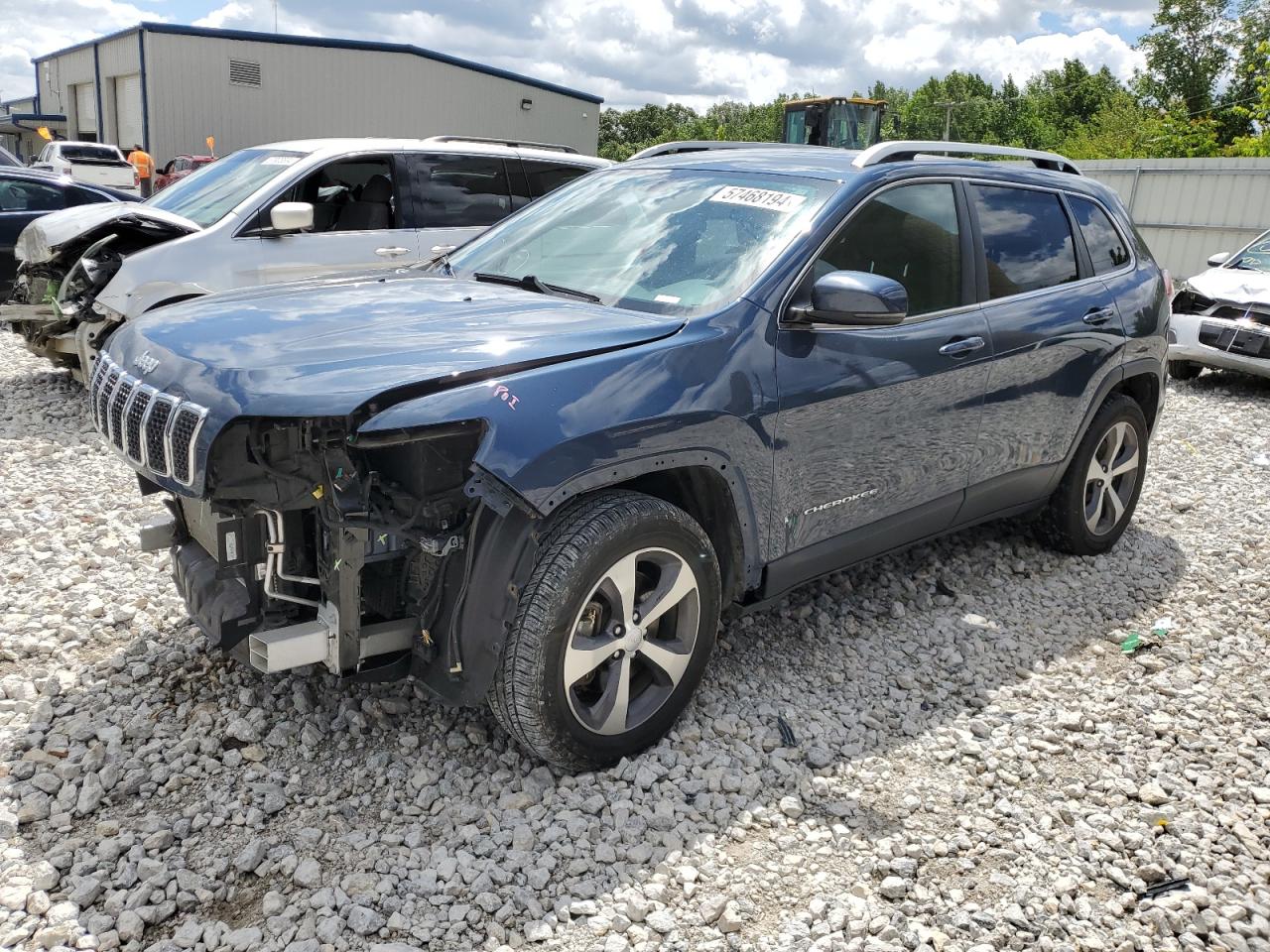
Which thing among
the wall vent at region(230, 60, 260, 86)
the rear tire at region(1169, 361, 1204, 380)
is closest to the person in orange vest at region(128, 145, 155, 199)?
the wall vent at region(230, 60, 260, 86)

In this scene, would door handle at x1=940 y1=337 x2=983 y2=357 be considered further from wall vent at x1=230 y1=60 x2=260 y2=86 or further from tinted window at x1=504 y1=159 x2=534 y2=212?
wall vent at x1=230 y1=60 x2=260 y2=86

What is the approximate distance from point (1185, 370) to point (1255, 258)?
1421 mm

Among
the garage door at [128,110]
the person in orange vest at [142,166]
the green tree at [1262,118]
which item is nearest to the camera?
the person in orange vest at [142,166]

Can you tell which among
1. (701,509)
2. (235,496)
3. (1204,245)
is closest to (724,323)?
(701,509)

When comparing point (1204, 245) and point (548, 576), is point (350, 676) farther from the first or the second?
point (1204, 245)

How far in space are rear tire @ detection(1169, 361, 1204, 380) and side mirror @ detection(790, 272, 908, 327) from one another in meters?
8.58

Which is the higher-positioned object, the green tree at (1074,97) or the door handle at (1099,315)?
the green tree at (1074,97)

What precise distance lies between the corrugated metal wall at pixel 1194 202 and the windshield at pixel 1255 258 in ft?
22.4

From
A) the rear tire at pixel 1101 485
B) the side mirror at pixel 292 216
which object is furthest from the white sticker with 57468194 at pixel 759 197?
the side mirror at pixel 292 216

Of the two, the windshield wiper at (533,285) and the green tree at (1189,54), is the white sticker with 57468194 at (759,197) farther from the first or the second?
the green tree at (1189,54)


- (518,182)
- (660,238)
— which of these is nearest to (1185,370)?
(518,182)

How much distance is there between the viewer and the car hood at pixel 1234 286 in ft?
33.1

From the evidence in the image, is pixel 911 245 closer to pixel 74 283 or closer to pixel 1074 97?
pixel 74 283

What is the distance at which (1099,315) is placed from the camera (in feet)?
16.0
